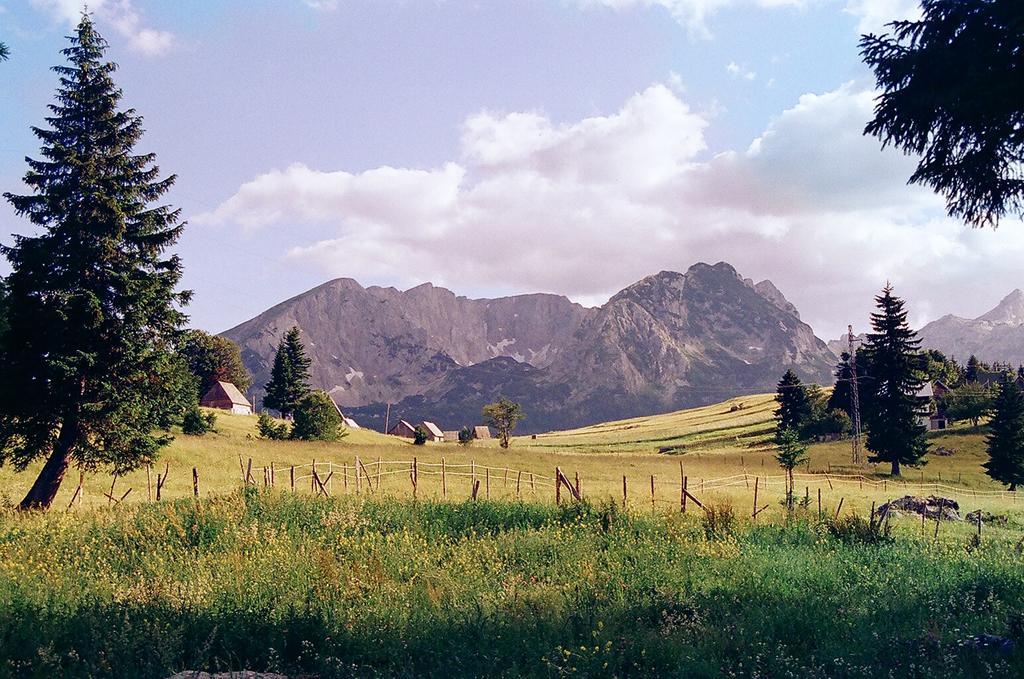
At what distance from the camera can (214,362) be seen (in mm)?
112438

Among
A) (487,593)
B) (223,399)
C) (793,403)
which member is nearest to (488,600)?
(487,593)

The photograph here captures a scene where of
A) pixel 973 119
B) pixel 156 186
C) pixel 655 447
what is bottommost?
pixel 655 447

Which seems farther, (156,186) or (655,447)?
(655,447)

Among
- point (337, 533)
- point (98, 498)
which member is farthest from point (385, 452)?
point (337, 533)

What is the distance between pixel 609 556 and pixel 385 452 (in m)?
41.1

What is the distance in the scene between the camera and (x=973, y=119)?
10.4 meters

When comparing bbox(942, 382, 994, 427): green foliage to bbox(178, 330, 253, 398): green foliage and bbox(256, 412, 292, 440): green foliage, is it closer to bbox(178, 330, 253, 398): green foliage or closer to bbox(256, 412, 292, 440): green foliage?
bbox(256, 412, 292, 440): green foliage

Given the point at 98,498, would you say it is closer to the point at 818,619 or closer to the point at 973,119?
the point at 818,619

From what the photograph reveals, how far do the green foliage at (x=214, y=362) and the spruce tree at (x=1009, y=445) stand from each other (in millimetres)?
93389

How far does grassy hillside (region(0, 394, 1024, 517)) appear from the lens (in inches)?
1331

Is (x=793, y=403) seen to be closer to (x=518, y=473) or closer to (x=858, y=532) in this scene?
(x=518, y=473)

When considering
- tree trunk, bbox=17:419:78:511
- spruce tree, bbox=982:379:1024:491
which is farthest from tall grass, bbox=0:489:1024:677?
spruce tree, bbox=982:379:1024:491

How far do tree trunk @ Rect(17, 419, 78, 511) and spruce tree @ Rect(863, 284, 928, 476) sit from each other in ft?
199

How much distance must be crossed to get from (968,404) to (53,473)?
93482 mm
